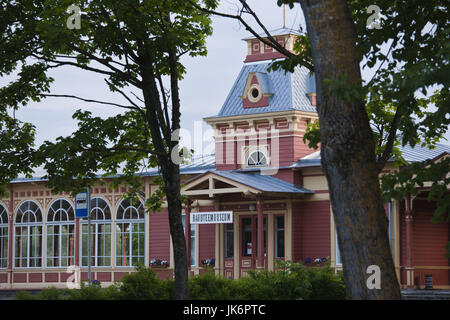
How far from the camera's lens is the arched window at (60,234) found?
34.9 metres

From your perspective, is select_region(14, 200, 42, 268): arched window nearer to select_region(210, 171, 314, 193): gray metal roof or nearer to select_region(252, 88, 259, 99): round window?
select_region(210, 171, 314, 193): gray metal roof

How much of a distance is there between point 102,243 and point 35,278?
3.71 metres

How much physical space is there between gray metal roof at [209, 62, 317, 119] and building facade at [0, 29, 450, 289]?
0.05 m

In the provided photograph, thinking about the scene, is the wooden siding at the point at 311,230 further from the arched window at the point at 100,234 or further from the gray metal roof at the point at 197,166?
the arched window at the point at 100,234

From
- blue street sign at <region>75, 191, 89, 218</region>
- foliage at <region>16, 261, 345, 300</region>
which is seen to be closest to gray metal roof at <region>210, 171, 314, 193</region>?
blue street sign at <region>75, 191, 89, 218</region>

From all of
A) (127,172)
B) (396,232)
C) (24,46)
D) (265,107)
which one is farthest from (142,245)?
(24,46)

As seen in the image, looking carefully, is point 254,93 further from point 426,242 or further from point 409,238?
point 409,238

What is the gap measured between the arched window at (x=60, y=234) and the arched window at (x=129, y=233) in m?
2.45

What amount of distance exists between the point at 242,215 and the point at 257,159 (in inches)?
89.0

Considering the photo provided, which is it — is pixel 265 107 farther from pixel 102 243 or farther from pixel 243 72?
pixel 102 243

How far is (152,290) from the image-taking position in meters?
14.1

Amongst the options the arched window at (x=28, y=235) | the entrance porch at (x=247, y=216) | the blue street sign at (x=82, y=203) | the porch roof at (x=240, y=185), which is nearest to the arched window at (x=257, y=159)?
the entrance porch at (x=247, y=216)

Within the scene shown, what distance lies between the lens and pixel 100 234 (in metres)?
34.3

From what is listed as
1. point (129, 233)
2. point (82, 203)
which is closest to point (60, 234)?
point (129, 233)
